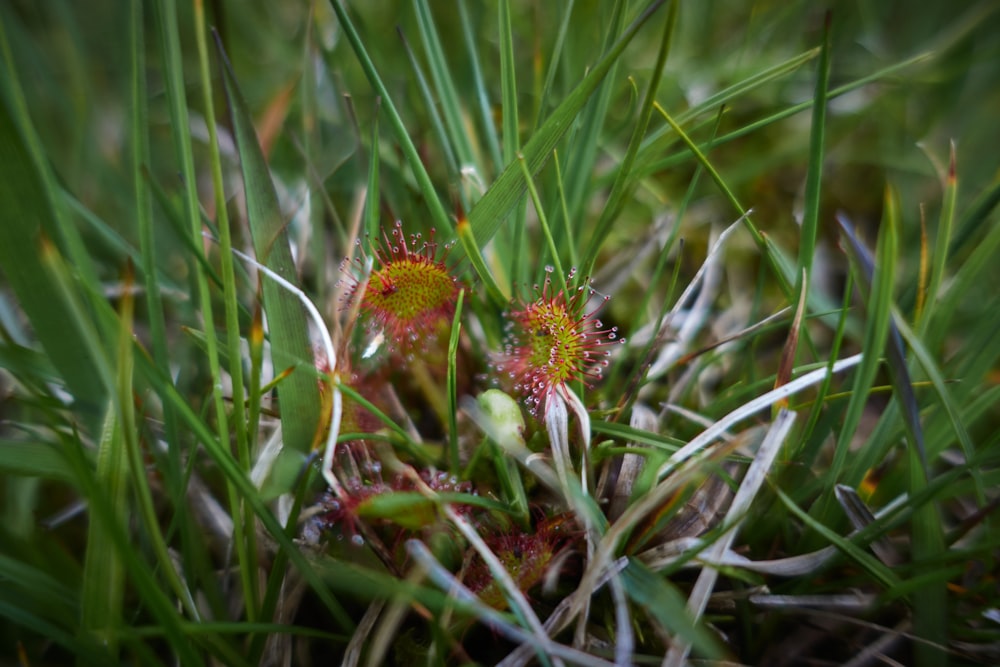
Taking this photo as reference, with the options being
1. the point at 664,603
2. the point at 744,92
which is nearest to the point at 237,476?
the point at 664,603

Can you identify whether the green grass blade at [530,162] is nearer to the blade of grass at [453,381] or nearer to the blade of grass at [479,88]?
the blade of grass at [453,381]

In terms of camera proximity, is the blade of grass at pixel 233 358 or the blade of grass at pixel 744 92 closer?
the blade of grass at pixel 233 358

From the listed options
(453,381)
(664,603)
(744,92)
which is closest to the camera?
(664,603)

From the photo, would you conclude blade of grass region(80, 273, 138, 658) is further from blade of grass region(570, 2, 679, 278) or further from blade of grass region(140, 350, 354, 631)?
blade of grass region(570, 2, 679, 278)

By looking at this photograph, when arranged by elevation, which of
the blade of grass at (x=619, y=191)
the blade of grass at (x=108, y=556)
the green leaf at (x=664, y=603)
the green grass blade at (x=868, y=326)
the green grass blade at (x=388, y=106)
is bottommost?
the green leaf at (x=664, y=603)

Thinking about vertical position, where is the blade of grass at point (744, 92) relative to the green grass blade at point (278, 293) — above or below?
above

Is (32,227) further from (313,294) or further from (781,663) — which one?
(781,663)

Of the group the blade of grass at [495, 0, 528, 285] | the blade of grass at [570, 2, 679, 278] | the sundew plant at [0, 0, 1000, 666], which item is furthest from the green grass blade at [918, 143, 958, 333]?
the blade of grass at [495, 0, 528, 285]

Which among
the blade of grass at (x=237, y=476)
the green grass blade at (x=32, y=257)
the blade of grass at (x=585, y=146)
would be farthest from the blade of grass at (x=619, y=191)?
the green grass blade at (x=32, y=257)

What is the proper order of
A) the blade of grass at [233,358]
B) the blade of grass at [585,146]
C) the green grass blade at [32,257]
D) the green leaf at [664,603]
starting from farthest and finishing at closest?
the blade of grass at [585,146], the green grass blade at [32,257], the blade of grass at [233,358], the green leaf at [664,603]

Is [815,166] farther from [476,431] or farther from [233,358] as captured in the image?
[233,358]

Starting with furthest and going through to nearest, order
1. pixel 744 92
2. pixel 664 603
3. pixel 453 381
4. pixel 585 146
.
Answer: pixel 585 146 < pixel 744 92 < pixel 453 381 < pixel 664 603
